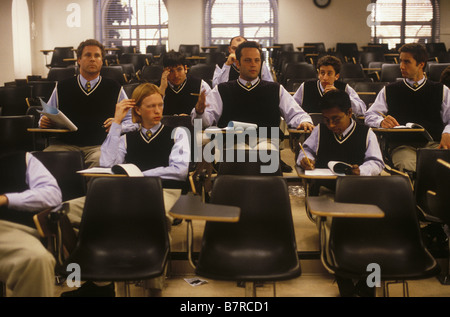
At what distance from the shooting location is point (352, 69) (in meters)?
7.23

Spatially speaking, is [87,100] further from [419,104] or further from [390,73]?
[390,73]

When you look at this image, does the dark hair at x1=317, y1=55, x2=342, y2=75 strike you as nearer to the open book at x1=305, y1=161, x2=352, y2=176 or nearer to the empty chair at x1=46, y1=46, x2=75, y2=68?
the open book at x1=305, y1=161, x2=352, y2=176

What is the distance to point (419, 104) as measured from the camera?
161 inches

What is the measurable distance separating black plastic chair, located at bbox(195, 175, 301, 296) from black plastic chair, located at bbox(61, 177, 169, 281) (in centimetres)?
25

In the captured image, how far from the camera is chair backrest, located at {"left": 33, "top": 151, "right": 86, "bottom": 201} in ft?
9.59

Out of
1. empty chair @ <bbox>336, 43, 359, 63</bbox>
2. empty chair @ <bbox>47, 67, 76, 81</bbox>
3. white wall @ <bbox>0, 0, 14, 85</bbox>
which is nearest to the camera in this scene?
empty chair @ <bbox>47, 67, 76, 81</bbox>

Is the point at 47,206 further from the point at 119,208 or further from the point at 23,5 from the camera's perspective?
the point at 23,5

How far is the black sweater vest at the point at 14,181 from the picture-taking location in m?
2.38

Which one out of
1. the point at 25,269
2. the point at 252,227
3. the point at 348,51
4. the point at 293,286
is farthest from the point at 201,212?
the point at 348,51

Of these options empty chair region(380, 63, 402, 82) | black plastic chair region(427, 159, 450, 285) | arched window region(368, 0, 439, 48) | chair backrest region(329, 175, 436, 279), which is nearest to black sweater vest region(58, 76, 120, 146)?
chair backrest region(329, 175, 436, 279)

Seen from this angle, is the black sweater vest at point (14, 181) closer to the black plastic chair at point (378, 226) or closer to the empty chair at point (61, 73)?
the black plastic chair at point (378, 226)

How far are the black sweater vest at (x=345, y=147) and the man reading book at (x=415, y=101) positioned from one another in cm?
76

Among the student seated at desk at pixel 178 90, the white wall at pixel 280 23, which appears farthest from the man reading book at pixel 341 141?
the white wall at pixel 280 23

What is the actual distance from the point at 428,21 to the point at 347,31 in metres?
1.99
